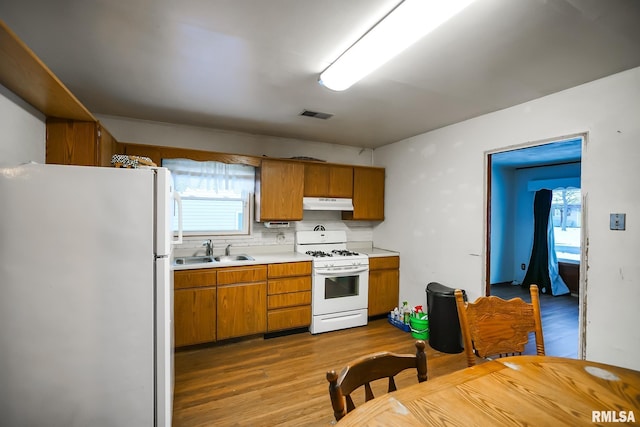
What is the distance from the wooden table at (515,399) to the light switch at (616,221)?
128 cm

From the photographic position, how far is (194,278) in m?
2.93

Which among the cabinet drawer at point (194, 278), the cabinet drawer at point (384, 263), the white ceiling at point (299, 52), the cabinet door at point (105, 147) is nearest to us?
the white ceiling at point (299, 52)


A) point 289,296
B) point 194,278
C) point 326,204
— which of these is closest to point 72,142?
point 194,278

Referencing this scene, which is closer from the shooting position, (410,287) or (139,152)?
(139,152)

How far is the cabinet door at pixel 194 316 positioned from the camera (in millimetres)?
2873

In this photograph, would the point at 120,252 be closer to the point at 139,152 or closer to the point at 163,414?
the point at 163,414

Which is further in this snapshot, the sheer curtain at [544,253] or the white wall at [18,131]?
the sheer curtain at [544,253]

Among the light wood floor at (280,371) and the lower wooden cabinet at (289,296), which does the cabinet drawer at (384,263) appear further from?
the lower wooden cabinet at (289,296)

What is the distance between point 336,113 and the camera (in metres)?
2.96

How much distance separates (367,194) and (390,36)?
111 inches

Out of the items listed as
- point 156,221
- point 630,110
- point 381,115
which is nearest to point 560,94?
point 630,110

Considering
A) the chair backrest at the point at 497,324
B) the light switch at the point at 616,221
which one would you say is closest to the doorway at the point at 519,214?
the light switch at the point at 616,221

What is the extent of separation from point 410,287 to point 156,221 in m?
3.25

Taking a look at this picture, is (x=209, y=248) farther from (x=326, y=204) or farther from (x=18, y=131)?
(x=18, y=131)
